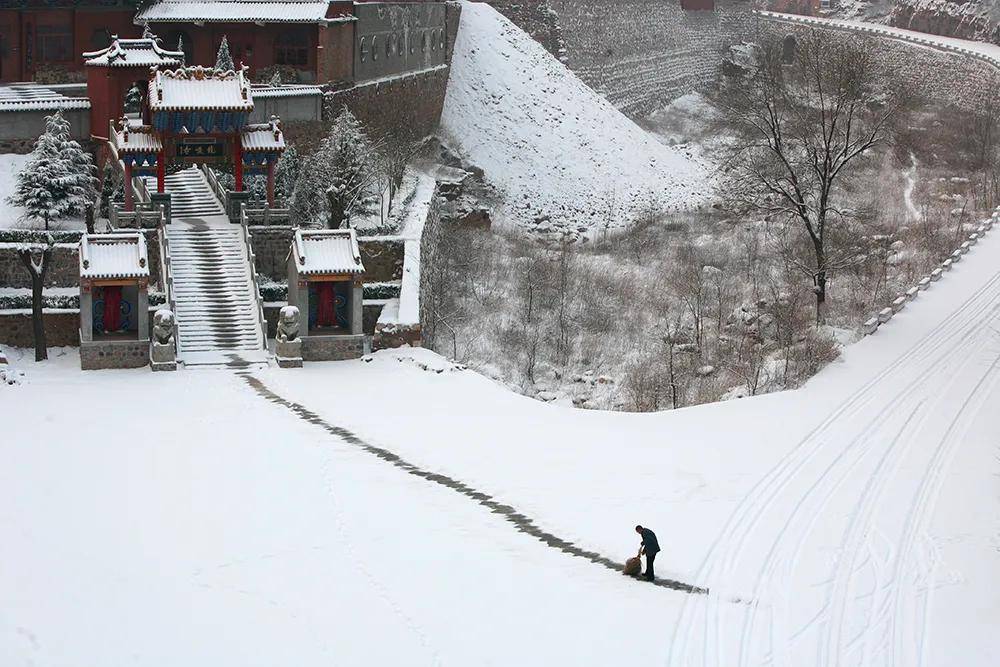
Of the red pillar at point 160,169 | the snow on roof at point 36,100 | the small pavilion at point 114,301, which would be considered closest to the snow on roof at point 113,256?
the small pavilion at point 114,301

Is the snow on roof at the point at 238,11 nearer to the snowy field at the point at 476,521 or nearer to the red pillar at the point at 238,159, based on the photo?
the red pillar at the point at 238,159

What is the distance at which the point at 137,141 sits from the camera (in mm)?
37344

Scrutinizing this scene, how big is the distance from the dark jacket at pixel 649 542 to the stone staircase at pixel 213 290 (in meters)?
14.9

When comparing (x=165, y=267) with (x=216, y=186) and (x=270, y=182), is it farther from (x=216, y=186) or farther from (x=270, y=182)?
(x=216, y=186)

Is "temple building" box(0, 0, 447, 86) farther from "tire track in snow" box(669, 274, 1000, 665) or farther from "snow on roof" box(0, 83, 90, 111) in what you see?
"tire track in snow" box(669, 274, 1000, 665)

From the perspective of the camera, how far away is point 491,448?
2688cm

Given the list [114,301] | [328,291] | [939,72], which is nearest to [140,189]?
[114,301]

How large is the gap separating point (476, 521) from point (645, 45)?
174 feet

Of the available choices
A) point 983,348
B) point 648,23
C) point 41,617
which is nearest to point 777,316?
point 983,348

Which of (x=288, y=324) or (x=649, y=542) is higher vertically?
(x=649, y=542)

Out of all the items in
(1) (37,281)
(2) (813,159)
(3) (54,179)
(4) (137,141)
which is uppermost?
(4) (137,141)

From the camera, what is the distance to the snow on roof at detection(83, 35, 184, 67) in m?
40.2

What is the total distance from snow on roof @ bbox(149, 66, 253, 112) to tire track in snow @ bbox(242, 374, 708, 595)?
893cm

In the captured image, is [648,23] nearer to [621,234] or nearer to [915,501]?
[621,234]
